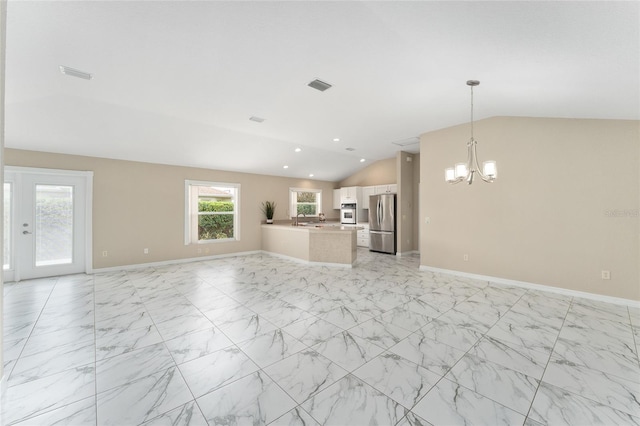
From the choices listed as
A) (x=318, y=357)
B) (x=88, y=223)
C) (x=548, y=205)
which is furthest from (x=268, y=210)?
(x=548, y=205)

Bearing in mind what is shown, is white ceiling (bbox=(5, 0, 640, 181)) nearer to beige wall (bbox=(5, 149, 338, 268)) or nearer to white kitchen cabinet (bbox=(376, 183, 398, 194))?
beige wall (bbox=(5, 149, 338, 268))

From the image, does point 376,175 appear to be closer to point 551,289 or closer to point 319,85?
point 551,289

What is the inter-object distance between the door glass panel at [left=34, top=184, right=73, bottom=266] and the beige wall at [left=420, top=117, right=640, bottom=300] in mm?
7709

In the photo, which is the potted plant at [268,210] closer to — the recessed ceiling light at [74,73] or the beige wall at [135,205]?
the beige wall at [135,205]

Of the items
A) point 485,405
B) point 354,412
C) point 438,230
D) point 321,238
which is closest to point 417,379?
point 485,405

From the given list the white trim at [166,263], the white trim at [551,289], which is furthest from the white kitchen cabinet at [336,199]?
the white trim at [551,289]

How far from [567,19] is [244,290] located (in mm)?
4883

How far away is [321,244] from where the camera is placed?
20.8 ft

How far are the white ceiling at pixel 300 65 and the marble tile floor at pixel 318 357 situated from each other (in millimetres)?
2755

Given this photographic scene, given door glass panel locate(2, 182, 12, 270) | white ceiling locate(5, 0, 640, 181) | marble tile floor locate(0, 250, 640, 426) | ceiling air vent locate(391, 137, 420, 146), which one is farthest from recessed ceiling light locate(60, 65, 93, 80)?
ceiling air vent locate(391, 137, 420, 146)

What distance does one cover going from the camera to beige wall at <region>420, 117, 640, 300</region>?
3.67m

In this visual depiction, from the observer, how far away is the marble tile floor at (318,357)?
1746 mm

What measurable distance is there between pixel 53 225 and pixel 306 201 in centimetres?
660

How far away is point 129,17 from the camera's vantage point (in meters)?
2.09
